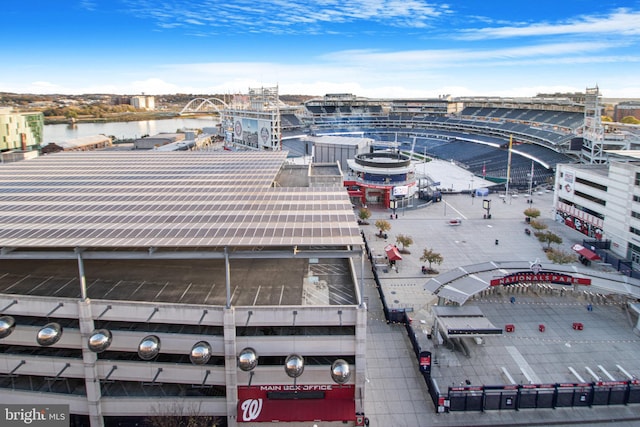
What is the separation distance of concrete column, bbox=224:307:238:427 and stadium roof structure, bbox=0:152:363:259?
3116 mm

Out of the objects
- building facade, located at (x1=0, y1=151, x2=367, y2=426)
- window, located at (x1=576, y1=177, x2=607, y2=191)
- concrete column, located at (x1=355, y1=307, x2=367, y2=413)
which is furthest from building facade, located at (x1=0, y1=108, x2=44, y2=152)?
window, located at (x1=576, y1=177, x2=607, y2=191)

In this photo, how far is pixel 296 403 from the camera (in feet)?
66.9

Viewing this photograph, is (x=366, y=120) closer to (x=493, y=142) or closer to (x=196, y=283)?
(x=493, y=142)

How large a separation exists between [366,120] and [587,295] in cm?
11809

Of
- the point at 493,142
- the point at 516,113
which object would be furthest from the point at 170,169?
the point at 516,113

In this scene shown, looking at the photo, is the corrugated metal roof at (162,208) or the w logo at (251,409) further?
the corrugated metal roof at (162,208)

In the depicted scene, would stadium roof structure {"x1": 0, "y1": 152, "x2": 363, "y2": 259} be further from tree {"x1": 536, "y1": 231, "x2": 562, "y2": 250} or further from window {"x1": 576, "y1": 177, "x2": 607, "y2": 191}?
window {"x1": 576, "y1": 177, "x2": 607, "y2": 191}

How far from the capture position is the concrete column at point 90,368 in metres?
20.1

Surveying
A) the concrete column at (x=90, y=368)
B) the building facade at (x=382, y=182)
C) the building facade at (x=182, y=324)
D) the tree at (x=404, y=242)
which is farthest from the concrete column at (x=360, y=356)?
the building facade at (x=382, y=182)

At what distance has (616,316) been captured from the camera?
3145 cm

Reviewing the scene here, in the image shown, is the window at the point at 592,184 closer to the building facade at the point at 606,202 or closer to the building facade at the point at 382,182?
the building facade at the point at 606,202

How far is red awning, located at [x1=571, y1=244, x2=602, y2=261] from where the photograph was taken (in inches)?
1599

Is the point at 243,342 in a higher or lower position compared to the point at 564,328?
higher

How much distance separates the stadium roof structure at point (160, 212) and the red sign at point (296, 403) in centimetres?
648
